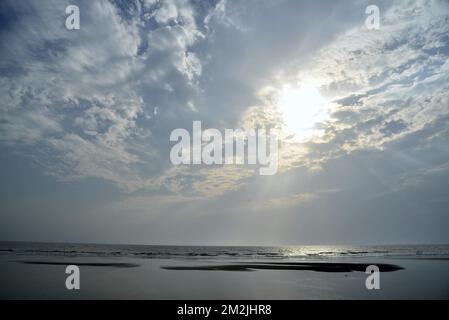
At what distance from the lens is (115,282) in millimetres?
25984

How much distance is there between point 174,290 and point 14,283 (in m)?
13.0
